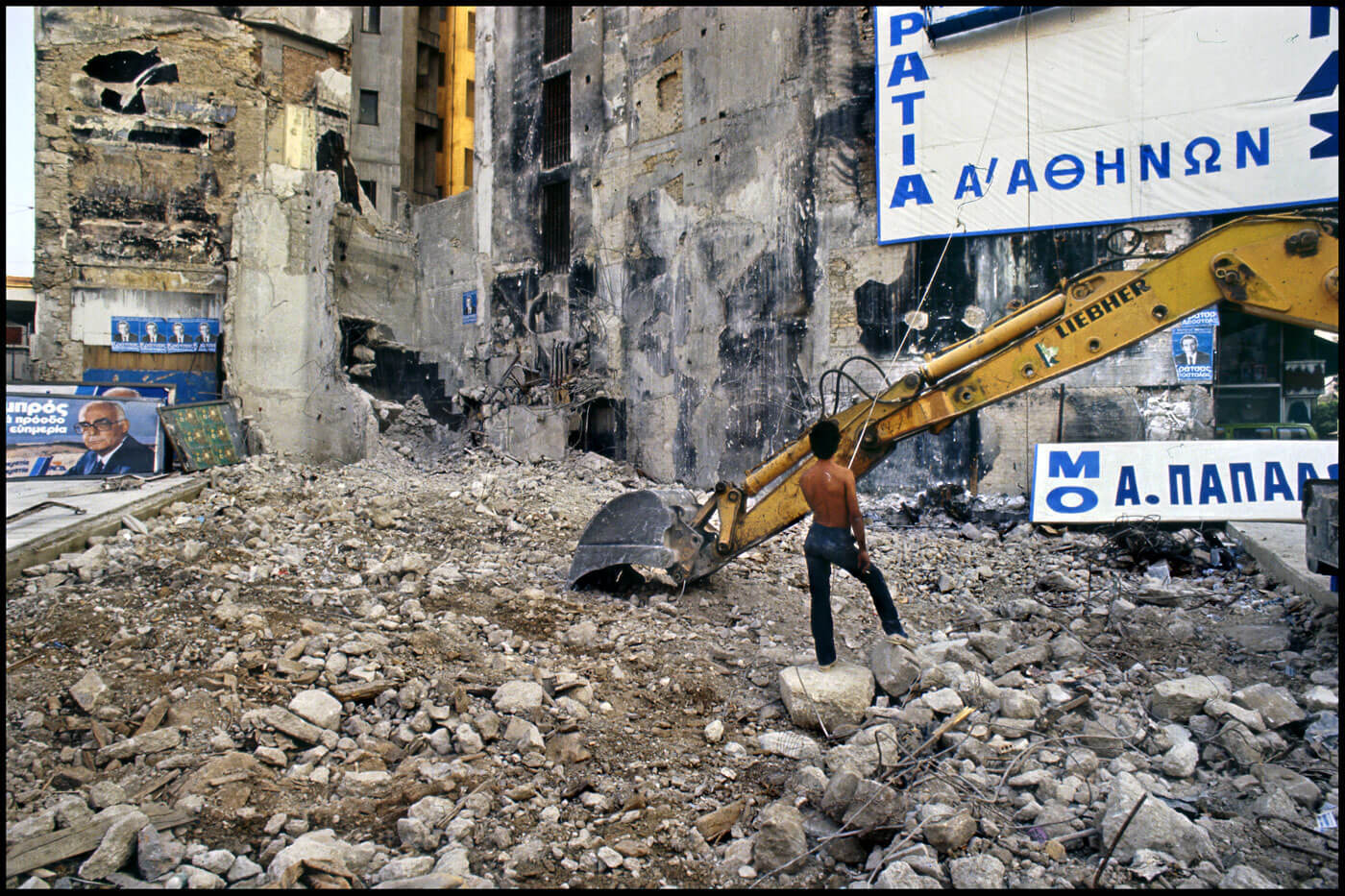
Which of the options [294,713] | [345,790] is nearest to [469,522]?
[294,713]

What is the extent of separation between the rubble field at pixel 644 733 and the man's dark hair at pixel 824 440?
1.11m

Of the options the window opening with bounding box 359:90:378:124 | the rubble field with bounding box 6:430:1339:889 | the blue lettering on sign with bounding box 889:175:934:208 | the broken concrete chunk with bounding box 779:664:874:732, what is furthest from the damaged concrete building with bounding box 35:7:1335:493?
the window opening with bounding box 359:90:378:124

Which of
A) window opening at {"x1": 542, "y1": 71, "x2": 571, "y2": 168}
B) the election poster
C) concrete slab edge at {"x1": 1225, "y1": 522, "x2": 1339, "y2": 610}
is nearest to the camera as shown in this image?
concrete slab edge at {"x1": 1225, "y1": 522, "x2": 1339, "y2": 610}

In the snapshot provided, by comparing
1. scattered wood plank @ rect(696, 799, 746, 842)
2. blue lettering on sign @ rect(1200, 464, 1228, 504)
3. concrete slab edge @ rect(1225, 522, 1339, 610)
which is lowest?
scattered wood plank @ rect(696, 799, 746, 842)

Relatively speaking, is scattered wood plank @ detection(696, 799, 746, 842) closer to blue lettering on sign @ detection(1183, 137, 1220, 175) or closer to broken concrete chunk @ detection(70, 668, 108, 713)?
broken concrete chunk @ detection(70, 668, 108, 713)

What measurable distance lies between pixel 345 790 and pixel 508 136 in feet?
46.7

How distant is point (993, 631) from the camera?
4945mm

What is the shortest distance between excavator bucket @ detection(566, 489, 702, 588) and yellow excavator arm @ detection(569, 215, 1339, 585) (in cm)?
2


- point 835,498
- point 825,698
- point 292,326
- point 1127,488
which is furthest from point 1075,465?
point 292,326

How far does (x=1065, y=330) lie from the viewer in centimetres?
429

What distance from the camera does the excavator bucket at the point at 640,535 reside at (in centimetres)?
525

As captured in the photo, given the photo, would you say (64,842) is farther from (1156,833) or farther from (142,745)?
(1156,833)

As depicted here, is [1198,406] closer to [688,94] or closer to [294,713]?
[688,94]

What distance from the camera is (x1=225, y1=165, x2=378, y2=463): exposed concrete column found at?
1181 centimetres
